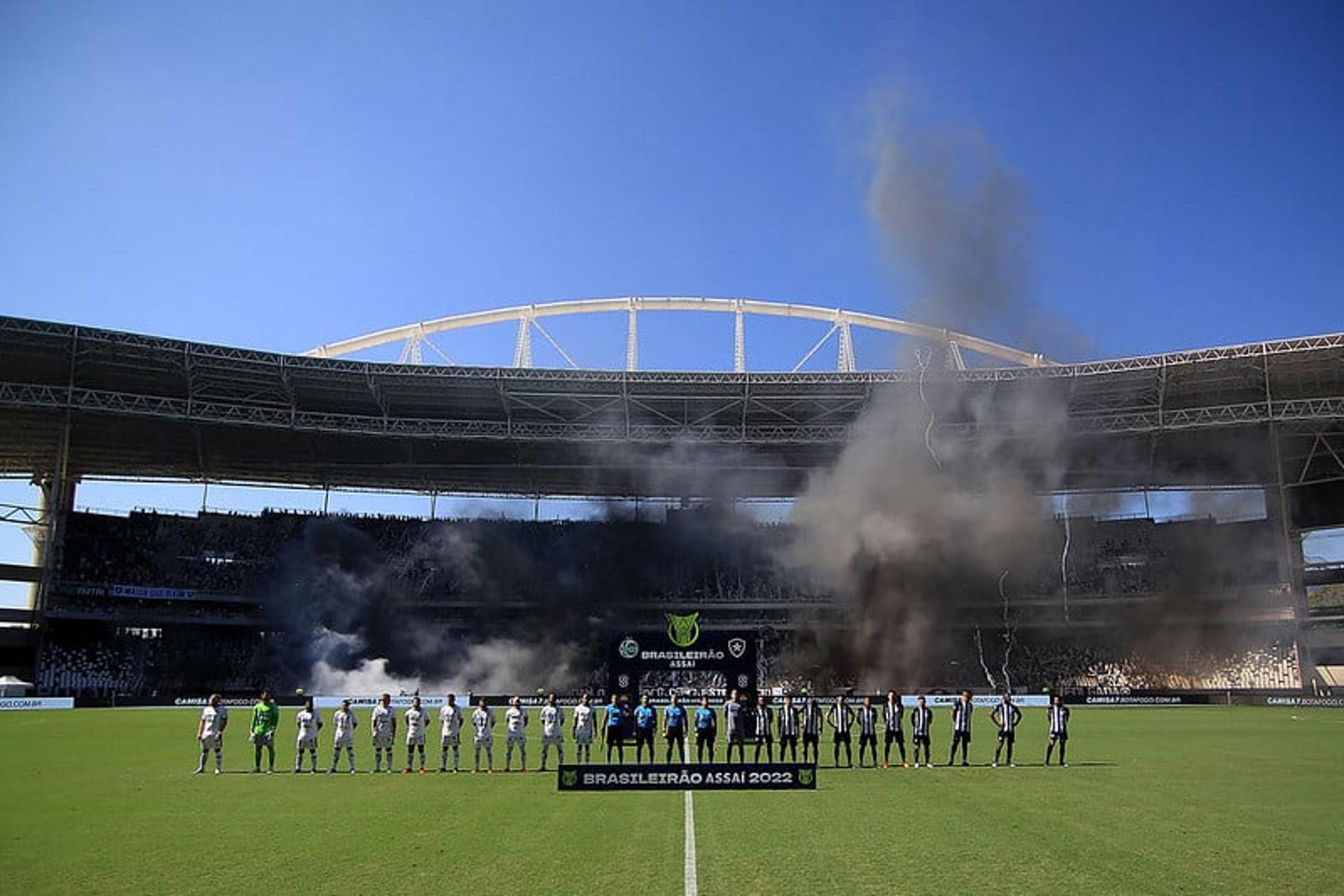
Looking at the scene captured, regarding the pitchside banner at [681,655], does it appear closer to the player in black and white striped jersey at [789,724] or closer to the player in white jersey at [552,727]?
the player in black and white striped jersey at [789,724]

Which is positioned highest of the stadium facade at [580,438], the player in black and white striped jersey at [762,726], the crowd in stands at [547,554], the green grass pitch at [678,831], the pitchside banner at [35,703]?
the stadium facade at [580,438]

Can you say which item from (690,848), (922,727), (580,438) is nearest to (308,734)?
(690,848)

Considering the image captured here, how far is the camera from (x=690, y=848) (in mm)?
11164

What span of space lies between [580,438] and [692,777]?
39087 mm

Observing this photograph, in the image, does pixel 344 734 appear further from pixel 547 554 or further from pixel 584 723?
pixel 547 554

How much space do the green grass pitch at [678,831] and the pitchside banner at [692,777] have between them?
245 millimetres

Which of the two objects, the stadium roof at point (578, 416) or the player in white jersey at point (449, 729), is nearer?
the player in white jersey at point (449, 729)

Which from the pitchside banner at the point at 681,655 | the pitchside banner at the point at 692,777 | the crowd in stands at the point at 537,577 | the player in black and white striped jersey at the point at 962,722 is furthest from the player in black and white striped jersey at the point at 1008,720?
the crowd in stands at the point at 537,577

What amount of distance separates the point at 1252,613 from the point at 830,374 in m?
26.5

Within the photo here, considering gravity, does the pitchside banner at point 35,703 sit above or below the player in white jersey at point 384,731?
below

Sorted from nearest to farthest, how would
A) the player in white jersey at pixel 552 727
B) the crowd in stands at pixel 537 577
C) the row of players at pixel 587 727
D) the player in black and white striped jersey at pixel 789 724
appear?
the row of players at pixel 587 727 → the player in white jersey at pixel 552 727 → the player in black and white striped jersey at pixel 789 724 → the crowd in stands at pixel 537 577

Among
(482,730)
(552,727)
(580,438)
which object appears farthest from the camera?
(580,438)

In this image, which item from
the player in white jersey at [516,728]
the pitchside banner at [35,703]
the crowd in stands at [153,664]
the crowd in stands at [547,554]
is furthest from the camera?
the crowd in stands at [547,554]

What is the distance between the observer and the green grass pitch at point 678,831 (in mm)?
9469
